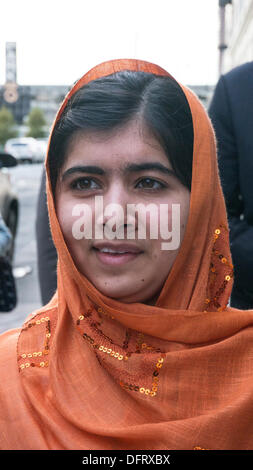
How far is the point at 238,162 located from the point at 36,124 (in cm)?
7710

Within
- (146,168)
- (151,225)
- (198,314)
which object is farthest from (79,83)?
(198,314)

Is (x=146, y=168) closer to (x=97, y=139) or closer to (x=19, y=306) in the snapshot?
(x=97, y=139)

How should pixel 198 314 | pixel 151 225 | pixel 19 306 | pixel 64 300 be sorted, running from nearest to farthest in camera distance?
pixel 151 225, pixel 198 314, pixel 64 300, pixel 19 306

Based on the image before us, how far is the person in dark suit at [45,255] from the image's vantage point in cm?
240

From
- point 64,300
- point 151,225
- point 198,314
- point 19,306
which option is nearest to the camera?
point 151,225

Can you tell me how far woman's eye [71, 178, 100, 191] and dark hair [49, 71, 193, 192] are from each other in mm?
103

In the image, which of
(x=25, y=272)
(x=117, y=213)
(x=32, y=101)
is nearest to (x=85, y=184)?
(x=117, y=213)

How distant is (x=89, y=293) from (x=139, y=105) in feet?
1.69

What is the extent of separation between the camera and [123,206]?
1.42 metres

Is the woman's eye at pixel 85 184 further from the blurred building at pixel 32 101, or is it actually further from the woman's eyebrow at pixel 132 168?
the blurred building at pixel 32 101

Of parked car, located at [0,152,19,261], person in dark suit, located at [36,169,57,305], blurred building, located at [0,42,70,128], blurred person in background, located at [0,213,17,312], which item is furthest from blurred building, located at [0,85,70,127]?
person in dark suit, located at [36,169,57,305]

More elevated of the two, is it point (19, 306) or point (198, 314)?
point (198, 314)

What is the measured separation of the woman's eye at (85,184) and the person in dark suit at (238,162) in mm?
915

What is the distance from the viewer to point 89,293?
1.52 metres
